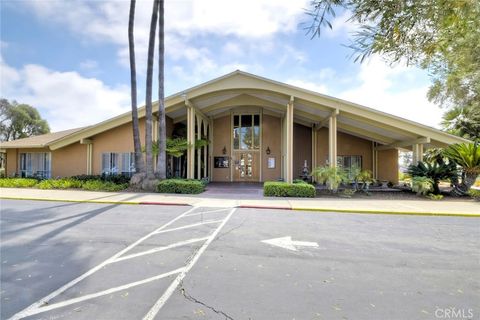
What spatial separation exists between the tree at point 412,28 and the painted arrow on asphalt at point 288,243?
381cm

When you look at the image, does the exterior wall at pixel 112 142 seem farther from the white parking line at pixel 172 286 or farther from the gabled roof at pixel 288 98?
the white parking line at pixel 172 286

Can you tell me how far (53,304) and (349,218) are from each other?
7.88 meters

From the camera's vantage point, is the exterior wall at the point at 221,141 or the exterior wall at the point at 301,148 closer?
the exterior wall at the point at 301,148

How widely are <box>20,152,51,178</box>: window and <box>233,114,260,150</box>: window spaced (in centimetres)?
1462

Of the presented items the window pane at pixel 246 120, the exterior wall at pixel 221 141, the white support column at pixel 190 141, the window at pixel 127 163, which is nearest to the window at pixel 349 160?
the window pane at pixel 246 120

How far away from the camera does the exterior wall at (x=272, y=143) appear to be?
20.5m

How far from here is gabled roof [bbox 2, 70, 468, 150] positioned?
43.6 ft

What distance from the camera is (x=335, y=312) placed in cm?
287

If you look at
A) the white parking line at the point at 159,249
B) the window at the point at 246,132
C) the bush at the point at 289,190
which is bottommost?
the white parking line at the point at 159,249

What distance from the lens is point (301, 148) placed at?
20797 millimetres

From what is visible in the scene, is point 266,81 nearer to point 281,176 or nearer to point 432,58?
point 281,176

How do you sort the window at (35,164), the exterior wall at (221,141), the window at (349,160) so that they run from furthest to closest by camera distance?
the exterior wall at (221,141)
the window at (349,160)
the window at (35,164)

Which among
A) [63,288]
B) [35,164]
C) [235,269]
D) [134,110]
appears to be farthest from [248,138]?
[63,288]

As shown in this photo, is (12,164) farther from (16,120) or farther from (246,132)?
(16,120)
